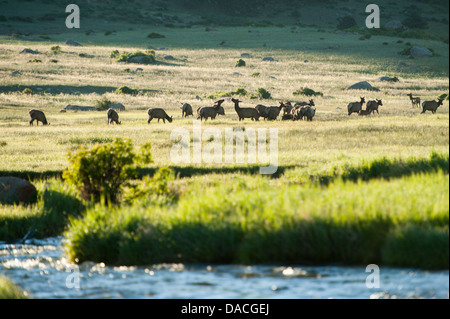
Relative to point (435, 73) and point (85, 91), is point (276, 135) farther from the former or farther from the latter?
point (435, 73)

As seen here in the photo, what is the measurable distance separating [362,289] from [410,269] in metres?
1.09

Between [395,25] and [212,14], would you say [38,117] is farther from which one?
[212,14]

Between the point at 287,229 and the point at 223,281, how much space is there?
1.53 m

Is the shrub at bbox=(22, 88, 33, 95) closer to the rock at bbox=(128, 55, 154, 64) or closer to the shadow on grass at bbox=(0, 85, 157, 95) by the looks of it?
the shadow on grass at bbox=(0, 85, 157, 95)

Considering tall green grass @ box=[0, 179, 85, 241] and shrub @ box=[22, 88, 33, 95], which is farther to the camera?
shrub @ box=[22, 88, 33, 95]

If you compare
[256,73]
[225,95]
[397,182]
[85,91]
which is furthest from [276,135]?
[256,73]

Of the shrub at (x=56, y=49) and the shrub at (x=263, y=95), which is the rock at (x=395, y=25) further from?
the shrub at (x=263, y=95)

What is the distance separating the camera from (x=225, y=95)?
58.8 meters

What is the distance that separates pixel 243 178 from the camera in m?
19.5

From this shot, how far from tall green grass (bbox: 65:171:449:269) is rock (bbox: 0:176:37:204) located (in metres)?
4.79

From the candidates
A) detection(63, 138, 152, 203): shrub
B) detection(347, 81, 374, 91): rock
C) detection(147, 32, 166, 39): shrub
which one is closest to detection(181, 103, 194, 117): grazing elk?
detection(347, 81, 374, 91): rock

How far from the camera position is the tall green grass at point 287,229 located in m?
11.5

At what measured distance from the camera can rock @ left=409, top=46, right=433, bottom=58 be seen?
90.8 meters

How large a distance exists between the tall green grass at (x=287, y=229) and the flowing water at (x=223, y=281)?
0.27 meters
